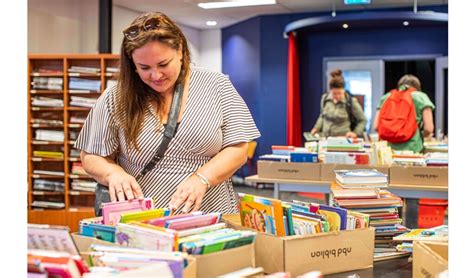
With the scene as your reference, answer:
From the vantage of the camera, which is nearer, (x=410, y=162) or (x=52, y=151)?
(x=410, y=162)

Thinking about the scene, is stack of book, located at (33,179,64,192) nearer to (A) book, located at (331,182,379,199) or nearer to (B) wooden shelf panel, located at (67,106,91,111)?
(B) wooden shelf panel, located at (67,106,91,111)

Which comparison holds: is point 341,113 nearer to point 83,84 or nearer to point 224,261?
point 83,84

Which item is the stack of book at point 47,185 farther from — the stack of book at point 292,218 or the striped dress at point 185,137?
the stack of book at point 292,218

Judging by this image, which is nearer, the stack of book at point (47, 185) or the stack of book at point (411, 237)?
the stack of book at point (411, 237)

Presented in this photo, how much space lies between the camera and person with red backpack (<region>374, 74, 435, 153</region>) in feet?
21.3

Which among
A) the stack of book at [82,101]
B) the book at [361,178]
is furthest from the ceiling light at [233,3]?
the book at [361,178]

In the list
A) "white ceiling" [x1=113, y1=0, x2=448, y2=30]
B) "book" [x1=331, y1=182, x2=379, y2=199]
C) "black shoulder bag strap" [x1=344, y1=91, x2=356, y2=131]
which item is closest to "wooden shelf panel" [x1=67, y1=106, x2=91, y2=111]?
"black shoulder bag strap" [x1=344, y1=91, x2=356, y2=131]

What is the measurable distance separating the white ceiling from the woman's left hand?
26.5 feet

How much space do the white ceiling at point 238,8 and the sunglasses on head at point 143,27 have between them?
793cm

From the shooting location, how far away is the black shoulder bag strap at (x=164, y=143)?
224cm
